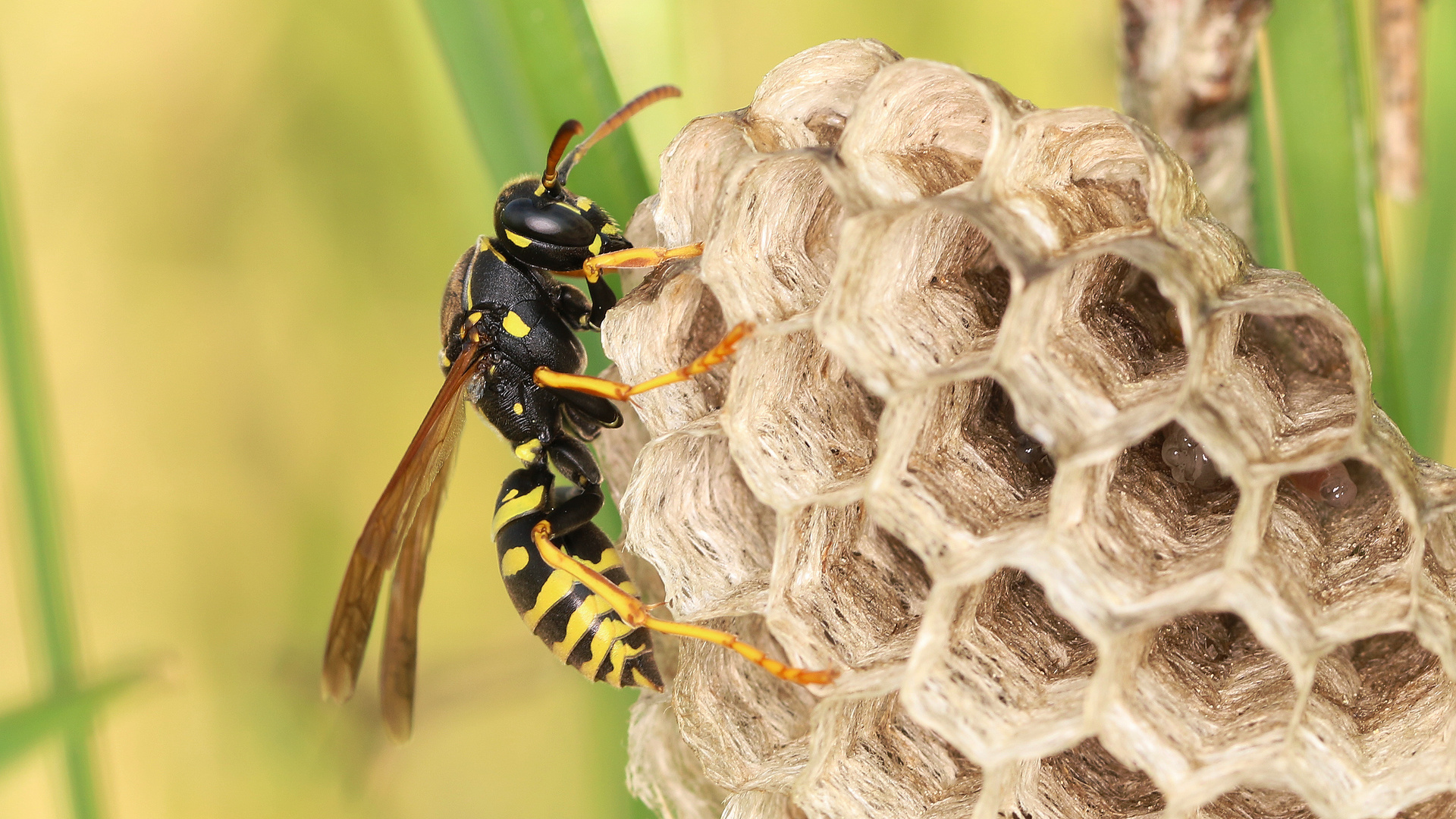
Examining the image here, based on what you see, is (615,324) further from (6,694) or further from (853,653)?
(6,694)

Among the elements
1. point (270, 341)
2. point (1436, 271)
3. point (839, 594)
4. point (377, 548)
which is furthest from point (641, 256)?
point (270, 341)

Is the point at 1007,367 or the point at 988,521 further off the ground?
the point at 1007,367

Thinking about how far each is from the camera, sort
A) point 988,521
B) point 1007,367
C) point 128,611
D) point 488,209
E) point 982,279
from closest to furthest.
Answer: point 1007,367
point 988,521
point 982,279
point 488,209
point 128,611

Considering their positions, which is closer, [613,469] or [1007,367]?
[1007,367]

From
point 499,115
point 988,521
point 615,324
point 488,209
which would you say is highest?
point 499,115

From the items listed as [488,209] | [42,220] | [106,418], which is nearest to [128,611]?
[106,418]

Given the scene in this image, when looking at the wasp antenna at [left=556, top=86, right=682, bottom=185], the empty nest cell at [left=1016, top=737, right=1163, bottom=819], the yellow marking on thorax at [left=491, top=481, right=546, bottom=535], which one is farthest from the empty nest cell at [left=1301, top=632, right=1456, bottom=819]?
the yellow marking on thorax at [left=491, top=481, right=546, bottom=535]

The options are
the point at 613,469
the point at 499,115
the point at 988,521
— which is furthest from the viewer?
the point at 613,469

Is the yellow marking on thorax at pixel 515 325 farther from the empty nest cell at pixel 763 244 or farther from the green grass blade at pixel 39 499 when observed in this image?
the green grass blade at pixel 39 499
